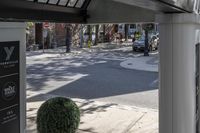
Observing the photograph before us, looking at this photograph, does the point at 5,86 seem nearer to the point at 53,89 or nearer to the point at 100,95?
the point at 100,95

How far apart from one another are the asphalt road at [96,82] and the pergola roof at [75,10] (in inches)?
237

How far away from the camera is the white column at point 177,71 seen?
5324 millimetres

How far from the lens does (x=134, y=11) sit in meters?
7.20

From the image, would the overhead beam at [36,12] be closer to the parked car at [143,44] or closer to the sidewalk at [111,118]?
the sidewalk at [111,118]

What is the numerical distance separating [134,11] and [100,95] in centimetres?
781

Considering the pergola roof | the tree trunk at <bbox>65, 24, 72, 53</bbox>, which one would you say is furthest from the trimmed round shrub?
the tree trunk at <bbox>65, 24, 72, 53</bbox>

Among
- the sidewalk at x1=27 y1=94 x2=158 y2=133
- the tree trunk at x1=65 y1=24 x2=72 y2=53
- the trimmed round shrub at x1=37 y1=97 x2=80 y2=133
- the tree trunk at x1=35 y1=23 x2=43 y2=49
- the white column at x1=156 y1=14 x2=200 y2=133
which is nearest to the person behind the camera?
the white column at x1=156 y1=14 x2=200 y2=133

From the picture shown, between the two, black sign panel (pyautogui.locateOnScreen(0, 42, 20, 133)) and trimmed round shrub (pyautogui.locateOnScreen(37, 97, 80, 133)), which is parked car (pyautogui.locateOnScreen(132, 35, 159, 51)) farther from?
black sign panel (pyautogui.locateOnScreen(0, 42, 20, 133))

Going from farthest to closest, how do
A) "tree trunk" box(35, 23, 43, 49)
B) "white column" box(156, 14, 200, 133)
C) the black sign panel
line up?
"tree trunk" box(35, 23, 43, 49) < "white column" box(156, 14, 200, 133) < the black sign panel

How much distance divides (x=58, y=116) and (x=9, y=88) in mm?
3303

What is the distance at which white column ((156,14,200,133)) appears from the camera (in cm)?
532

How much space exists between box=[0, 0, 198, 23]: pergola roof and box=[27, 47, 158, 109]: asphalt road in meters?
6.03

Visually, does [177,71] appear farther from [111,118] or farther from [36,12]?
[111,118]

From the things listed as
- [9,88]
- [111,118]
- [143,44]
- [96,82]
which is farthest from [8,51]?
[143,44]
